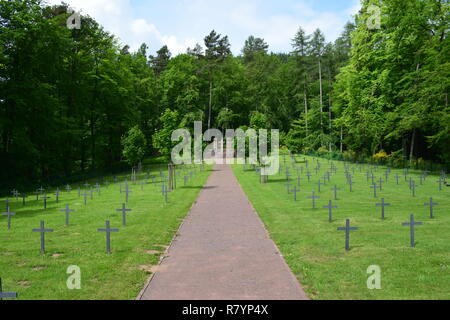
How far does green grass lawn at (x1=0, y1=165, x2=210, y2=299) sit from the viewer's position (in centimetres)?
808

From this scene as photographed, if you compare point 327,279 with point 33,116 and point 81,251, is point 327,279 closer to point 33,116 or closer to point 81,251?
point 81,251

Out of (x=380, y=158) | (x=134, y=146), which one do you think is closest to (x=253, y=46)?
(x=380, y=158)

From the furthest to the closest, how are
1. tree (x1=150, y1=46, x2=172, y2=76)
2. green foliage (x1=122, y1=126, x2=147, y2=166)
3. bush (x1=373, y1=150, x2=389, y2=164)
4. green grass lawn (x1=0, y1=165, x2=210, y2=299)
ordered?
tree (x1=150, y1=46, x2=172, y2=76)
bush (x1=373, y1=150, x2=389, y2=164)
green foliage (x1=122, y1=126, x2=147, y2=166)
green grass lawn (x1=0, y1=165, x2=210, y2=299)

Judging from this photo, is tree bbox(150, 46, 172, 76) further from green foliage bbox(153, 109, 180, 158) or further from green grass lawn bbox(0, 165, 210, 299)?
green grass lawn bbox(0, 165, 210, 299)

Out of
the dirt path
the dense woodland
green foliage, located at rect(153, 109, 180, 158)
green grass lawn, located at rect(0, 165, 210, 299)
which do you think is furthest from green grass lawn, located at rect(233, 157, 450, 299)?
the dense woodland

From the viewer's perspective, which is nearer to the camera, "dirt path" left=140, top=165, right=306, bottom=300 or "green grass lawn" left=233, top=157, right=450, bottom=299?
"dirt path" left=140, top=165, right=306, bottom=300

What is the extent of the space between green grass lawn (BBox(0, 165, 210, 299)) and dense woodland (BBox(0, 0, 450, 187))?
42.7 feet

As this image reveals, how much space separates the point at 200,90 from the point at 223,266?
68428mm

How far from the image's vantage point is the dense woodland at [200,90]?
3359 centimetres

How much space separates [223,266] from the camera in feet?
30.2

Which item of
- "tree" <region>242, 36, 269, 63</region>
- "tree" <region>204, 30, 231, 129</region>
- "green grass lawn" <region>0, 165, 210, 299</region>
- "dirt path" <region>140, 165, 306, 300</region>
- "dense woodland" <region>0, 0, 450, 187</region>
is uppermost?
"tree" <region>242, 36, 269, 63</region>

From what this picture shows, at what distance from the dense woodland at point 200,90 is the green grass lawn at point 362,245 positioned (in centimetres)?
1495

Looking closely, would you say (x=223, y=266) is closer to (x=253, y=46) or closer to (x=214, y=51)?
(x=214, y=51)
